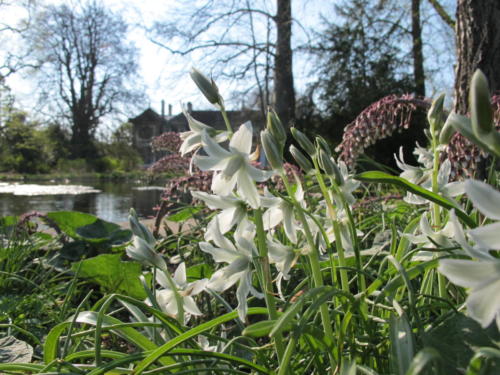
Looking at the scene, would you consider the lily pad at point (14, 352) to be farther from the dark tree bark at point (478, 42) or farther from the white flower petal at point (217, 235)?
the dark tree bark at point (478, 42)

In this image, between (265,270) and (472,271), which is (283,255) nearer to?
(265,270)

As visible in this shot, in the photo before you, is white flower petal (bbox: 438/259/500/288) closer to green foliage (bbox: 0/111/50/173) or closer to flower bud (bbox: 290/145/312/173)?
flower bud (bbox: 290/145/312/173)

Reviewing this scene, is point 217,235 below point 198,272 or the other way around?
the other way around

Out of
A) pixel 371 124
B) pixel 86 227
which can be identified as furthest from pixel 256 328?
pixel 86 227

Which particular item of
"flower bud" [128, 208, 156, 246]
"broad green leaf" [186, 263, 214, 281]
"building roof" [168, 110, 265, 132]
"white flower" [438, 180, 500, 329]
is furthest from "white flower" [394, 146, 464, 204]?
"building roof" [168, 110, 265, 132]

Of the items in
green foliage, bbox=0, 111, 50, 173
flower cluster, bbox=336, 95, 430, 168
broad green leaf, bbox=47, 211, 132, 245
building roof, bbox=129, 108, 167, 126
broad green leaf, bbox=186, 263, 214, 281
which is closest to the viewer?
broad green leaf, bbox=186, 263, 214, 281

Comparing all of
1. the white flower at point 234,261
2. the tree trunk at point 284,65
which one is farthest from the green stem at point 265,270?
the tree trunk at point 284,65

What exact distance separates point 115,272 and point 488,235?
1514 mm

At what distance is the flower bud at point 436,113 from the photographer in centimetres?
83

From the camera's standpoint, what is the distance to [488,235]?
1.26 ft

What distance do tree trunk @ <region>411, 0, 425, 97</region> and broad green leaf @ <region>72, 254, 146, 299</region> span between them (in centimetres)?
1155

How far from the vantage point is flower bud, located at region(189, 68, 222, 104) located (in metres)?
0.72

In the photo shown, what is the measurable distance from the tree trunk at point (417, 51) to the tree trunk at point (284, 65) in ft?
12.4

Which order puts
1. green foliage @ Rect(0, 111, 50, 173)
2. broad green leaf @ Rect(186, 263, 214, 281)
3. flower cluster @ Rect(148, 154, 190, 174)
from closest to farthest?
broad green leaf @ Rect(186, 263, 214, 281) < flower cluster @ Rect(148, 154, 190, 174) < green foliage @ Rect(0, 111, 50, 173)
